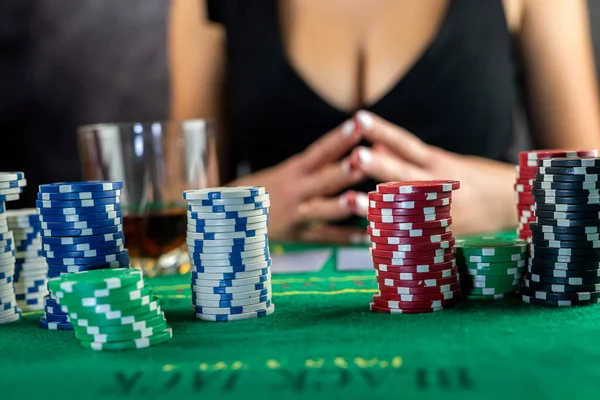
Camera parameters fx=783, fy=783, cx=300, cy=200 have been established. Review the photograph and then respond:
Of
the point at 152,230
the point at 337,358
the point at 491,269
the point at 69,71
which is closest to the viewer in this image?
the point at 337,358

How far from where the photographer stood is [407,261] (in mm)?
1620

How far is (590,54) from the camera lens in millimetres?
3283

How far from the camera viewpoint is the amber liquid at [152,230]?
225 cm

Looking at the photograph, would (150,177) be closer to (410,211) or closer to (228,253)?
(228,253)

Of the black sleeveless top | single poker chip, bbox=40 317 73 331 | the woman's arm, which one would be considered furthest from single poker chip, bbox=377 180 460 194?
the woman's arm

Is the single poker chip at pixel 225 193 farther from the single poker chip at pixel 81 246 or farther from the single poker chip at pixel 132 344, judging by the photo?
the single poker chip at pixel 132 344

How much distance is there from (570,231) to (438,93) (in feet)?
5.43

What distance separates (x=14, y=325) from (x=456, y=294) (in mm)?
965

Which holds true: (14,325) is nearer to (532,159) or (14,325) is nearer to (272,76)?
(532,159)

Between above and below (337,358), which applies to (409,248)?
above

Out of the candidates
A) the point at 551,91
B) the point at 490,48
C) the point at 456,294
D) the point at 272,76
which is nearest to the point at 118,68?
the point at 272,76

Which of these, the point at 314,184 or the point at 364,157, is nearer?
the point at 364,157

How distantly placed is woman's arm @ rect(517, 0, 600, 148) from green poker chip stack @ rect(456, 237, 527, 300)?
1.66m

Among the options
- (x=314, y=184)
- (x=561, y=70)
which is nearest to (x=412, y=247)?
(x=314, y=184)
